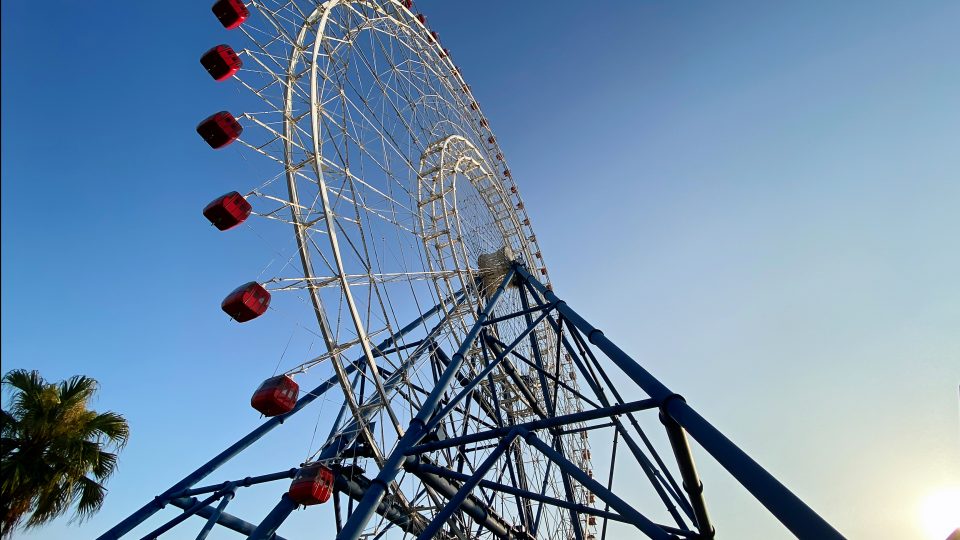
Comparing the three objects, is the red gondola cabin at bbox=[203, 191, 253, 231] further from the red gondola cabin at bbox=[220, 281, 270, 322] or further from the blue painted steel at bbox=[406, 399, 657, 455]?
the blue painted steel at bbox=[406, 399, 657, 455]

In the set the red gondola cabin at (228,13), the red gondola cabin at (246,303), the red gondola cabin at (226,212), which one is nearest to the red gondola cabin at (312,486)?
the red gondola cabin at (246,303)

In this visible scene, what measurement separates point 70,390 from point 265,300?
3.93m

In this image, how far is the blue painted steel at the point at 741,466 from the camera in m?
5.74

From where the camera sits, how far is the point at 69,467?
30.0ft

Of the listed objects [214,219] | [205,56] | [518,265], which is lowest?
[214,219]

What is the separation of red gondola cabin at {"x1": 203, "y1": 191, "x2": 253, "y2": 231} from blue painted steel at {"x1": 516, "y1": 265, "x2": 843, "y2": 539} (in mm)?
8167

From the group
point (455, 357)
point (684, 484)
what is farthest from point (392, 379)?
point (684, 484)

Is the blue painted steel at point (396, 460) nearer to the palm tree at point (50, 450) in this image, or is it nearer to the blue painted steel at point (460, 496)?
the blue painted steel at point (460, 496)

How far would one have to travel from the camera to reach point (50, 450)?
910 centimetres

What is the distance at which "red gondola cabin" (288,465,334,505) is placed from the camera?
369 inches

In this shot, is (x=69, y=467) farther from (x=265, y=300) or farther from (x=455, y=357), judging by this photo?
(x=455, y=357)

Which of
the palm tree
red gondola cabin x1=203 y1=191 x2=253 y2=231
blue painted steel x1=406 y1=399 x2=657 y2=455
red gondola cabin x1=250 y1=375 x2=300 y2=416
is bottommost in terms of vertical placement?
the palm tree

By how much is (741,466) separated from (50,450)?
1110cm

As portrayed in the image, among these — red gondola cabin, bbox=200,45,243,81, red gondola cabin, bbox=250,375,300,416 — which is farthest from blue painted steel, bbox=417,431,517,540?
red gondola cabin, bbox=200,45,243,81
